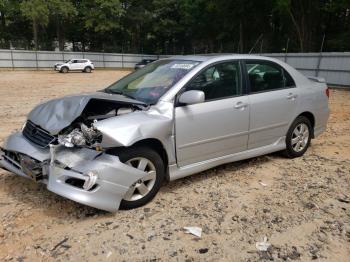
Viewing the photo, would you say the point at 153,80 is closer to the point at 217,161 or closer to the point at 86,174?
the point at 217,161

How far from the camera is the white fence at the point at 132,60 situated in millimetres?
17672

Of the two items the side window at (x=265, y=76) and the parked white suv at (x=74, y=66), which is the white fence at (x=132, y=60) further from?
the side window at (x=265, y=76)

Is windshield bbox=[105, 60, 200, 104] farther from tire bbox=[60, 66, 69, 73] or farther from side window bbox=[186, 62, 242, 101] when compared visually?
tire bbox=[60, 66, 69, 73]

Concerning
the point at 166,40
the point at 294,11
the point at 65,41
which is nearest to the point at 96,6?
the point at 65,41

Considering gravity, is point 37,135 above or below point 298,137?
above

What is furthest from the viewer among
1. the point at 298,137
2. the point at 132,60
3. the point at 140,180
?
the point at 132,60

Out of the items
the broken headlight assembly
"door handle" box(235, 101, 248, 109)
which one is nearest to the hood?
the broken headlight assembly

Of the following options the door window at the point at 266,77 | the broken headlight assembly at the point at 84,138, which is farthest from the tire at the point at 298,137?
the broken headlight assembly at the point at 84,138

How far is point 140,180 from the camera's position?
3.77 m

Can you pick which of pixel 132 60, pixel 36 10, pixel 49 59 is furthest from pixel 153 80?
pixel 132 60

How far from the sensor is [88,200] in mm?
3406

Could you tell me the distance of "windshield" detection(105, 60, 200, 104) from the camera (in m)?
4.26

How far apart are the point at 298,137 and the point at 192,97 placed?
238 cm

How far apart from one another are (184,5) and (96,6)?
11.1 meters
